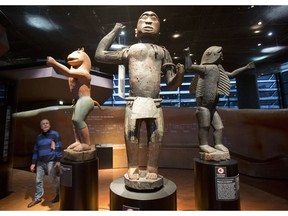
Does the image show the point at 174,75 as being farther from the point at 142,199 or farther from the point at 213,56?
the point at 142,199

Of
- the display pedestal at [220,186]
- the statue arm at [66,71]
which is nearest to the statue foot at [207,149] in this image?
the display pedestal at [220,186]

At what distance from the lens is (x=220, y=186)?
1634 millimetres

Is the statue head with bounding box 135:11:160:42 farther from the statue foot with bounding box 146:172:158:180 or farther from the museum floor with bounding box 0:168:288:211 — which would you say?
the museum floor with bounding box 0:168:288:211

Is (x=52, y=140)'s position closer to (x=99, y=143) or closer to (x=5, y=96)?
(x=5, y=96)

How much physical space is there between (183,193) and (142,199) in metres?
1.51

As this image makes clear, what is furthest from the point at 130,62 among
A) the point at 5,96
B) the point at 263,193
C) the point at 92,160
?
the point at 263,193

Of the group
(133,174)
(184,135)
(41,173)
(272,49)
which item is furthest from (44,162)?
(272,49)

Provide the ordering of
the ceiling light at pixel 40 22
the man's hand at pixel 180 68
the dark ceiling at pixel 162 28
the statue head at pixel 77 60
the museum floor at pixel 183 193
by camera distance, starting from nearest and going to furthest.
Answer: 1. the man's hand at pixel 180 68
2. the statue head at pixel 77 60
3. the museum floor at pixel 183 193
4. the dark ceiling at pixel 162 28
5. the ceiling light at pixel 40 22

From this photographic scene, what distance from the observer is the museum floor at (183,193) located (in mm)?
2236

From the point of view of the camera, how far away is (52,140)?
2.43 metres

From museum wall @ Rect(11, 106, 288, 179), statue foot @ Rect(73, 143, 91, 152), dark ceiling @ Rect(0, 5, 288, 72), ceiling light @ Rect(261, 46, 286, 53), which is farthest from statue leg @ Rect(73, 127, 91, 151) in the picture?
ceiling light @ Rect(261, 46, 286, 53)

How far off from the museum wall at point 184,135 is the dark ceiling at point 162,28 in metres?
1.28

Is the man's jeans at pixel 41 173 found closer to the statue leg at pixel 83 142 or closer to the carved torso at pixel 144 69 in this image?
the statue leg at pixel 83 142

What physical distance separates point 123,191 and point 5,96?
7.31ft
